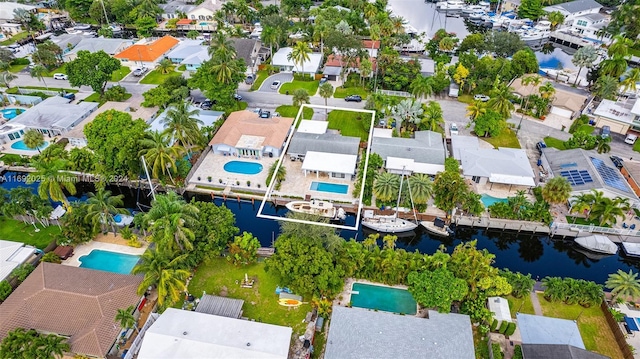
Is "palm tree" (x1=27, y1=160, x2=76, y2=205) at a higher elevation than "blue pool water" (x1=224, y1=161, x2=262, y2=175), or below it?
higher

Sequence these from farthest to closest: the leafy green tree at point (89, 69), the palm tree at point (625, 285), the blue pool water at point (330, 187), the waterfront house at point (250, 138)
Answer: the leafy green tree at point (89, 69), the waterfront house at point (250, 138), the blue pool water at point (330, 187), the palm tree at point (625, 285)

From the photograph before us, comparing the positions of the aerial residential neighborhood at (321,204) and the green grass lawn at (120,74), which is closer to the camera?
the aerial residential neighborhood at (321,204)

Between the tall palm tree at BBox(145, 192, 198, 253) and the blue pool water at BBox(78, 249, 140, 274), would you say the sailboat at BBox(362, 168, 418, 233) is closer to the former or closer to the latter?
the tall palm tree at BBox(145, 192, 198, 253)

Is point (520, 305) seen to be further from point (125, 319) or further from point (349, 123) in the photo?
point (349, 123)

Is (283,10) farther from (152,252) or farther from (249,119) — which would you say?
(152,252)

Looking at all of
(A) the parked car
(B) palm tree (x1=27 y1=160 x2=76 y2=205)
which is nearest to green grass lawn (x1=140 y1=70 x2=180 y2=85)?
(A) the parked car

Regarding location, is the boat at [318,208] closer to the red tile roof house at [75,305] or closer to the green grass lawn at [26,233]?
the red tile roof house at [75,305]

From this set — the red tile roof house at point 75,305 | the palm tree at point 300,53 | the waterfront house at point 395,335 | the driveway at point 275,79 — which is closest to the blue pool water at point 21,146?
the red tile roof house at point 75,305
